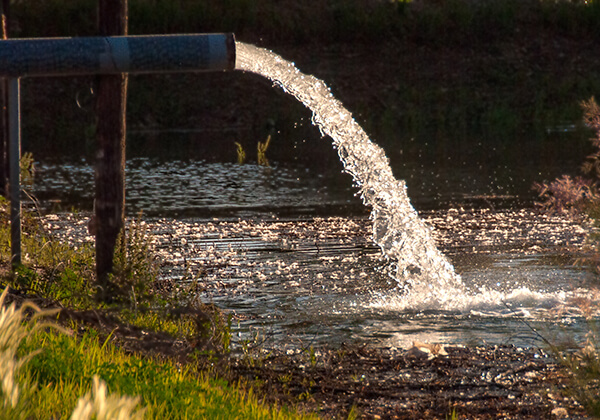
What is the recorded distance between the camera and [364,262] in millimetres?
11945

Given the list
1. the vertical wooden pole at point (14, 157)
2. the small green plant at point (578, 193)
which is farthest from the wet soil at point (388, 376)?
the vertical wooden pole at point (14, 157)

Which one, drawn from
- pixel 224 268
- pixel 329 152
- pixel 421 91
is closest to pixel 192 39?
pixel 224 268

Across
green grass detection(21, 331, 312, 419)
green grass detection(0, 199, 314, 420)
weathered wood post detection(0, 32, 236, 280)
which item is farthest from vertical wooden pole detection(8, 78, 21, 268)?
green grass detection(21, 331, 312, 419)

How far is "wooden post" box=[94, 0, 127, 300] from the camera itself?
342 inches

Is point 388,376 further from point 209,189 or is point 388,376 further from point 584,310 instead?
point 209,189

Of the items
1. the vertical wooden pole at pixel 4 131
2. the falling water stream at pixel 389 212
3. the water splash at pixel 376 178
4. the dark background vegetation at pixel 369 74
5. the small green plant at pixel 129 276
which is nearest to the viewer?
the small green plant at pixel 129 276

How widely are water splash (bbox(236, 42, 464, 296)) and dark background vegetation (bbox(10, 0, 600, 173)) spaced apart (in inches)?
811

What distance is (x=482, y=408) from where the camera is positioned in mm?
6379

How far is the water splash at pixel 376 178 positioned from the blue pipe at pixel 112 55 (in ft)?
8.20

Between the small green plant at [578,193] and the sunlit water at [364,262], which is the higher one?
the small green plant at [578,193]

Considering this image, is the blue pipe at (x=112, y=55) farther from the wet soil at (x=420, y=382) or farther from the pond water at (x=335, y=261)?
the wet soil at (x=420, y=382)

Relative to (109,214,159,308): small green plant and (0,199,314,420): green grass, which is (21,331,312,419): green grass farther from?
(109,214,159,308): small green plant

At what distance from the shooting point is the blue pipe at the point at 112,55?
25.8 ft

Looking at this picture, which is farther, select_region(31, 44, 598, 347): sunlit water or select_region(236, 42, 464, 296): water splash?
select_region(236, 42, 464, 296): water splash
